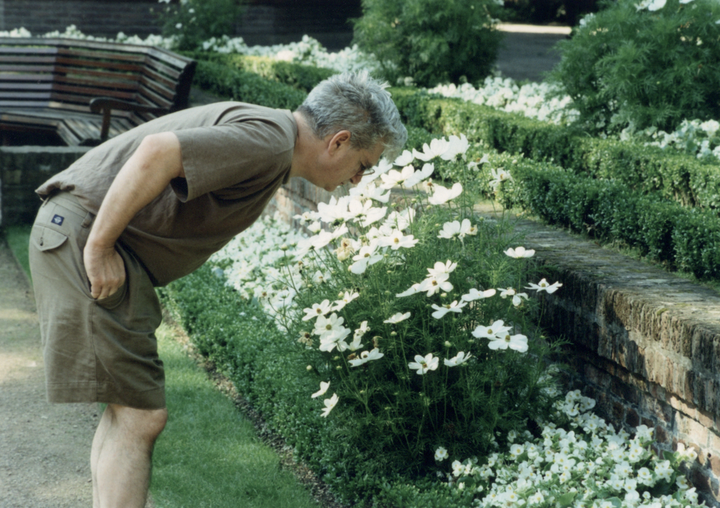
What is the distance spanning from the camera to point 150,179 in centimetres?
194

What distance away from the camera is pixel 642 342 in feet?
8.64

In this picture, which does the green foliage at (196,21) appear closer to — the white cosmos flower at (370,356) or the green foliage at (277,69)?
the green foliage at (277,69)

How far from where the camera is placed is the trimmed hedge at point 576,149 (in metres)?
3.80

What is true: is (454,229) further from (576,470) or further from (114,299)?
(114,299)

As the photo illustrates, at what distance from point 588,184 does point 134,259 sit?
2281 millimetres

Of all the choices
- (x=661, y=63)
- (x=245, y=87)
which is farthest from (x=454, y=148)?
(x=245, y=87)

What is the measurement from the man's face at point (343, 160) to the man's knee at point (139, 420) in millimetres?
878

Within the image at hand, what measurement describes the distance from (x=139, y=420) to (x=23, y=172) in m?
4.68

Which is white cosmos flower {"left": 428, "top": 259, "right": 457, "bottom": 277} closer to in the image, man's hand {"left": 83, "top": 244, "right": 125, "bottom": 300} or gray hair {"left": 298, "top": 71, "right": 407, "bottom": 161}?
gray hair {"left": 298, "top": 71, "right": 407, "bottom": 161}

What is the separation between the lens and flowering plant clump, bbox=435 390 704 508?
240 cm

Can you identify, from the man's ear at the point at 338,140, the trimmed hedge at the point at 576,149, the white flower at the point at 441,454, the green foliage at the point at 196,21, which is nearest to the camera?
the man's ear at the point at 338,140

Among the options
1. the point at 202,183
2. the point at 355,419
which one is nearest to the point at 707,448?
the point at 355,419

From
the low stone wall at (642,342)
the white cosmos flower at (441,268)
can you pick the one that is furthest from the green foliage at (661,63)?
the white cosmos flower at (441,268)

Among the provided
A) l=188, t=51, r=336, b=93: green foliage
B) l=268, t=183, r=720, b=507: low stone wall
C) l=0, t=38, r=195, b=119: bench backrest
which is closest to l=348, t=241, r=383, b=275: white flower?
l=268, t=183, r=720, b=507: low stone wall
